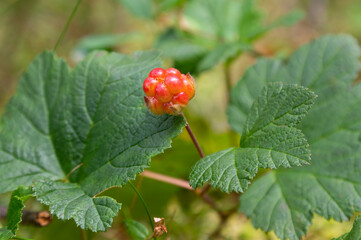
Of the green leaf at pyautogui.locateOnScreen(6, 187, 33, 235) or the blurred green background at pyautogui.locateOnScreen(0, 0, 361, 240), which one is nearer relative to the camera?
the green leaf at pyautogui.locateOnScreen(6, 187, 33, 235)

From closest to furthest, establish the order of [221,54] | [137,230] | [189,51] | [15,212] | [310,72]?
[15,212], [137,230], [310,72], [221,54], [189,51]

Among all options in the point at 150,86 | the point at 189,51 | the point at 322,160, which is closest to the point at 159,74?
the point at 150,86

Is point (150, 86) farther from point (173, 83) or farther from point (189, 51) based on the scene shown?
point (189, 51)

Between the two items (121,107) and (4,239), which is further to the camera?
(121,107)

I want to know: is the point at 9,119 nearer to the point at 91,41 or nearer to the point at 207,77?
the point at 91,41

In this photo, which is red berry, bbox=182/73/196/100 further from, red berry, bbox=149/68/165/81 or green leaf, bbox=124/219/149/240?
green leaf, bbox=124/219/149/240

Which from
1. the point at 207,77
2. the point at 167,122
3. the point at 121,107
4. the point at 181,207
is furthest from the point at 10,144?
the point at 207,77

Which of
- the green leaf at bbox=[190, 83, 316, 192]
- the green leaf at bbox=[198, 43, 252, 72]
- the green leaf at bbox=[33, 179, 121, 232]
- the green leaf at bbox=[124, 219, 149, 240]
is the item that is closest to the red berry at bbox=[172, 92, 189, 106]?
the green leaf at bbox=[190, 83, 316, 192]
